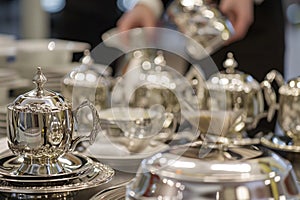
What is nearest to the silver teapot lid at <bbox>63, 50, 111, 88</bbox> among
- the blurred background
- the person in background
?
the person in background

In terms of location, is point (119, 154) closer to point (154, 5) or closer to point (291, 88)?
point (291, 88)

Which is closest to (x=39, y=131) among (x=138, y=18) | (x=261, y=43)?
(x=138, y=18)

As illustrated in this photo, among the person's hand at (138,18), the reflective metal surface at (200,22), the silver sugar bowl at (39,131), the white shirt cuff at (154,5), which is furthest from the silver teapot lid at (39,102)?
the white shirt cuff at (154,5)

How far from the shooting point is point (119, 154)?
3.65ft

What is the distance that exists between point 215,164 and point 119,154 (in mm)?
440

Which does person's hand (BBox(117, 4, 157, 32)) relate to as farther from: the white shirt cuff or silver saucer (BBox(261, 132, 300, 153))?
silver saucer (BBox(261, 132, 300, 153))

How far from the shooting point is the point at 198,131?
3.89 ft

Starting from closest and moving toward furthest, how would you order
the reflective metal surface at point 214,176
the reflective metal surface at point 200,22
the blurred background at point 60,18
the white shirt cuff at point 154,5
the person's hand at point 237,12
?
the reflective metal surface at point 214,176 → the reflective metal surface at point 200,22 → the person's hand at point 237,12 → the white shirt cuff at point 154,5 → the blurred background at point 60,18

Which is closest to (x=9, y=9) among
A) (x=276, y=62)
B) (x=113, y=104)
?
(x=276, y=62)

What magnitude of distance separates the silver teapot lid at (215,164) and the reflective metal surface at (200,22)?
778mm

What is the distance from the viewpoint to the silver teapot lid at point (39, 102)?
929 millimetres

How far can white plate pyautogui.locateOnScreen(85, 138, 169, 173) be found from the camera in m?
1.05

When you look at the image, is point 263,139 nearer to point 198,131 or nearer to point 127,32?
point 198,131

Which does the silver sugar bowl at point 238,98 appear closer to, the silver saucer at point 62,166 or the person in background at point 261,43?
the silver saucer at point 62,166
